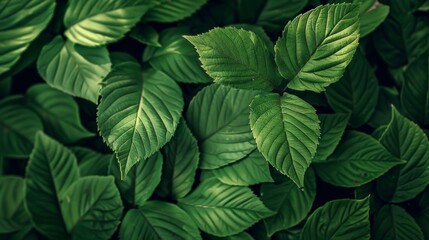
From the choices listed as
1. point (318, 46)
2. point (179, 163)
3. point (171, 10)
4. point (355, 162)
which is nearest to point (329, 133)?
point (355, 162)

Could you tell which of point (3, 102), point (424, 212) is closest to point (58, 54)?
point (3, 102)

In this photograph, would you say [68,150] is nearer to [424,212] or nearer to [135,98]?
[135,98]

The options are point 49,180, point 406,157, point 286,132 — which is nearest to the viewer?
point 286,132

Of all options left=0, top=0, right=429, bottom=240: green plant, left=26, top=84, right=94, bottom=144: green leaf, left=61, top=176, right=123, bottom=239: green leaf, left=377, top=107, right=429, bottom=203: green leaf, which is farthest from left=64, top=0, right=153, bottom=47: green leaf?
left=377, top=107, right=429, bottom=203: green leaf

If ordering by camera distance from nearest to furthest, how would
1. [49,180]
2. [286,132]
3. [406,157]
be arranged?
[286,132], [406,157], [49,180]

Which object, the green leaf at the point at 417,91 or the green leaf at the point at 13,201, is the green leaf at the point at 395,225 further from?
the green leaf at the point at 13,201

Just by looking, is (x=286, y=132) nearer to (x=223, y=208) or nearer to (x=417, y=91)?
(x=223, y=208)

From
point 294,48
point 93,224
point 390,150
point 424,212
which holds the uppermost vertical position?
point 294,48

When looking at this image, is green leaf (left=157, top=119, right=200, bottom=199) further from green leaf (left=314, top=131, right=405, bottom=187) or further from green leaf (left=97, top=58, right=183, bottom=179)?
green leaf (left=314, top=131, right=405, bottom=187)
